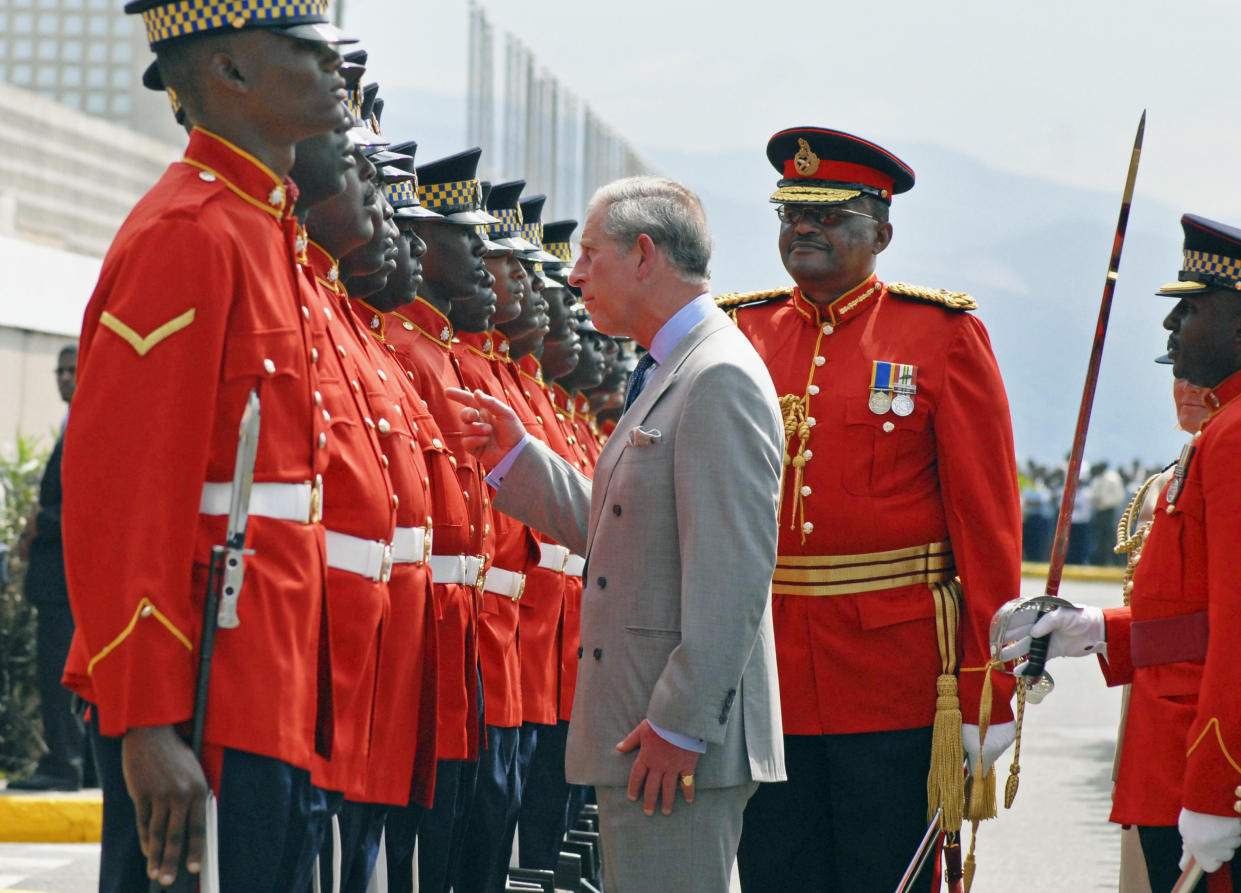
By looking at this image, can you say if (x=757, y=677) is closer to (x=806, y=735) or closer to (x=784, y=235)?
(x=806, y=735)

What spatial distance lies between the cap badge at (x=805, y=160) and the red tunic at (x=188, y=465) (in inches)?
81.8

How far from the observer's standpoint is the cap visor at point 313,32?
324 cm

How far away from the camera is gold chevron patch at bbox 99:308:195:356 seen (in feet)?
9.59

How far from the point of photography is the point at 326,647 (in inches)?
128

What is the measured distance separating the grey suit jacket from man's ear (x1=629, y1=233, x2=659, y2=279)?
18cm

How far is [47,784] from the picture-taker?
8672mm

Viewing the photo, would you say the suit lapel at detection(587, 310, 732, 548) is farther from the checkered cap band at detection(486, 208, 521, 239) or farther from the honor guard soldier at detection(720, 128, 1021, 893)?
the checkered cap band at detection(486, 208, 521, 239)

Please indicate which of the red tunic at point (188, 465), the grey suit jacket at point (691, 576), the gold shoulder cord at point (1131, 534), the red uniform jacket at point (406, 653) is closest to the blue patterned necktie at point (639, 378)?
the grey suit jacket at point (691, 576)

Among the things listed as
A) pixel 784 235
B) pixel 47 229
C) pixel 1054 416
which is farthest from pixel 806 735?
pixel 1054 416

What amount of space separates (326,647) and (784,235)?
221 centimetres

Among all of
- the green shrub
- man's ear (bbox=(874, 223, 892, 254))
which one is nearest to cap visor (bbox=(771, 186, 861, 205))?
man's ear (bbox=(874, 223, 892, 254))

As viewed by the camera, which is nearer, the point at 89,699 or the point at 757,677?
the point at 89,699

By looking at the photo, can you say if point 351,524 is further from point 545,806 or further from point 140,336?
point 545,806

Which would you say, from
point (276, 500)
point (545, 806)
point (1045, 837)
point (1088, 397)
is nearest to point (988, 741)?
point (1088, 397)
